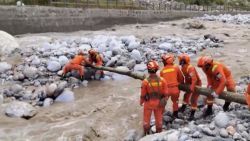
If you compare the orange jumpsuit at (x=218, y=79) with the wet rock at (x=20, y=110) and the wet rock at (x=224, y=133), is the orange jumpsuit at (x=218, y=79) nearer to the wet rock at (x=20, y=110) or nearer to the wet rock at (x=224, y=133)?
the wet rock at (x=224, y=133)

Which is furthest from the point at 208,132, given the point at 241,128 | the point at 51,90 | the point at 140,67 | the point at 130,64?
the point at 130,64

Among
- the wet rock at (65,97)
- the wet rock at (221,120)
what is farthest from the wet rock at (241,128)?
the wet rock at (65,97)

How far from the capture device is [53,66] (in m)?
13.6

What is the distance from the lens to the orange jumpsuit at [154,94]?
326 inches

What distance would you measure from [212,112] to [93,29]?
19.4 metres

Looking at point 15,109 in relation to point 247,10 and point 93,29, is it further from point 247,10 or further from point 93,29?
point 247,10

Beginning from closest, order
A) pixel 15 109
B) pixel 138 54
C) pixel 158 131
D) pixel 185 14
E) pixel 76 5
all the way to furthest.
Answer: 1. pixel 158 131
2. pixel 15 109
3. pixel 138 54
4. pixel 76 5
5. pixel 185 14

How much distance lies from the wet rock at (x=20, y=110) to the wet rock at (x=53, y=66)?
2876 millimetres

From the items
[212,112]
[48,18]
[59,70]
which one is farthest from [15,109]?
[48,18]

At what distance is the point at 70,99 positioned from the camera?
1153 cm

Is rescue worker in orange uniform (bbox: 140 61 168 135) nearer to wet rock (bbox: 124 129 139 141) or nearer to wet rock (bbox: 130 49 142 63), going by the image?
wet rock (bbox: 124 129 139 141)

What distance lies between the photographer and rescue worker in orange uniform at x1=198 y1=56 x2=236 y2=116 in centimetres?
849

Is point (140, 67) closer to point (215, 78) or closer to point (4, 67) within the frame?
point (4, 67)

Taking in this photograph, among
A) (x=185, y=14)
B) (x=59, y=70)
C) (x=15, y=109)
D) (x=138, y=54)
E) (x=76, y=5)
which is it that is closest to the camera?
(x=15, y=109)
